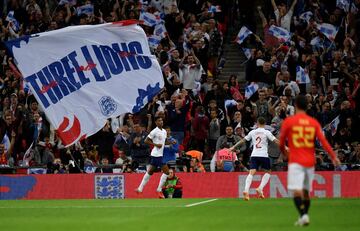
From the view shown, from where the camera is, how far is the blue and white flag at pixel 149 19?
113ft

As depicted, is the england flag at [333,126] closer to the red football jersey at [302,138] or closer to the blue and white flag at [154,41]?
the blue and white flag at [154,41]

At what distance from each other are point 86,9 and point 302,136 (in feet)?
68.0

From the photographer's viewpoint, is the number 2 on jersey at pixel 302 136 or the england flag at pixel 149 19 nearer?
the number 2 on jersey at pixel 302 136

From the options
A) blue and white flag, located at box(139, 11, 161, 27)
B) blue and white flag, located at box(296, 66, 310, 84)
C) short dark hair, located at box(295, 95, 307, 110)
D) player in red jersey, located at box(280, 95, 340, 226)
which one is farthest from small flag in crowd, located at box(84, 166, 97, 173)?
short dark hair, located at box(295, 95, 307, 110)

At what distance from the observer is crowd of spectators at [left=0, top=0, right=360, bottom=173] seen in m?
29.9

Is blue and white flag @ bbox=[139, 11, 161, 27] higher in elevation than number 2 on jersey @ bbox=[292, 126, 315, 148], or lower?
higher

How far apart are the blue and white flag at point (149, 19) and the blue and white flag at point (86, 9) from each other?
2327 millimetres

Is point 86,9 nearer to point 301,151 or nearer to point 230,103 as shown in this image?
point 230,103

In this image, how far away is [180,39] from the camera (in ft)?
113

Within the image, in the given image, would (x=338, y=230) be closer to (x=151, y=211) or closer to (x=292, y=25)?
(x=151, y=211)

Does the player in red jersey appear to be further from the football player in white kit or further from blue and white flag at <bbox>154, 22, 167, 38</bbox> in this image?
blue and white flag at <bbox>154, 22, 167, 38</bbox>

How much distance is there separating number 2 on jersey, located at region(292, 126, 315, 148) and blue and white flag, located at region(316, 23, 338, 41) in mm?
16678

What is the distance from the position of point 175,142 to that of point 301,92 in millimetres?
4643

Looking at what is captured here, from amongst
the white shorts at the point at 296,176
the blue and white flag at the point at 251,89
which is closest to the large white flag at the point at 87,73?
the blue and white flag at the point at 251,89
